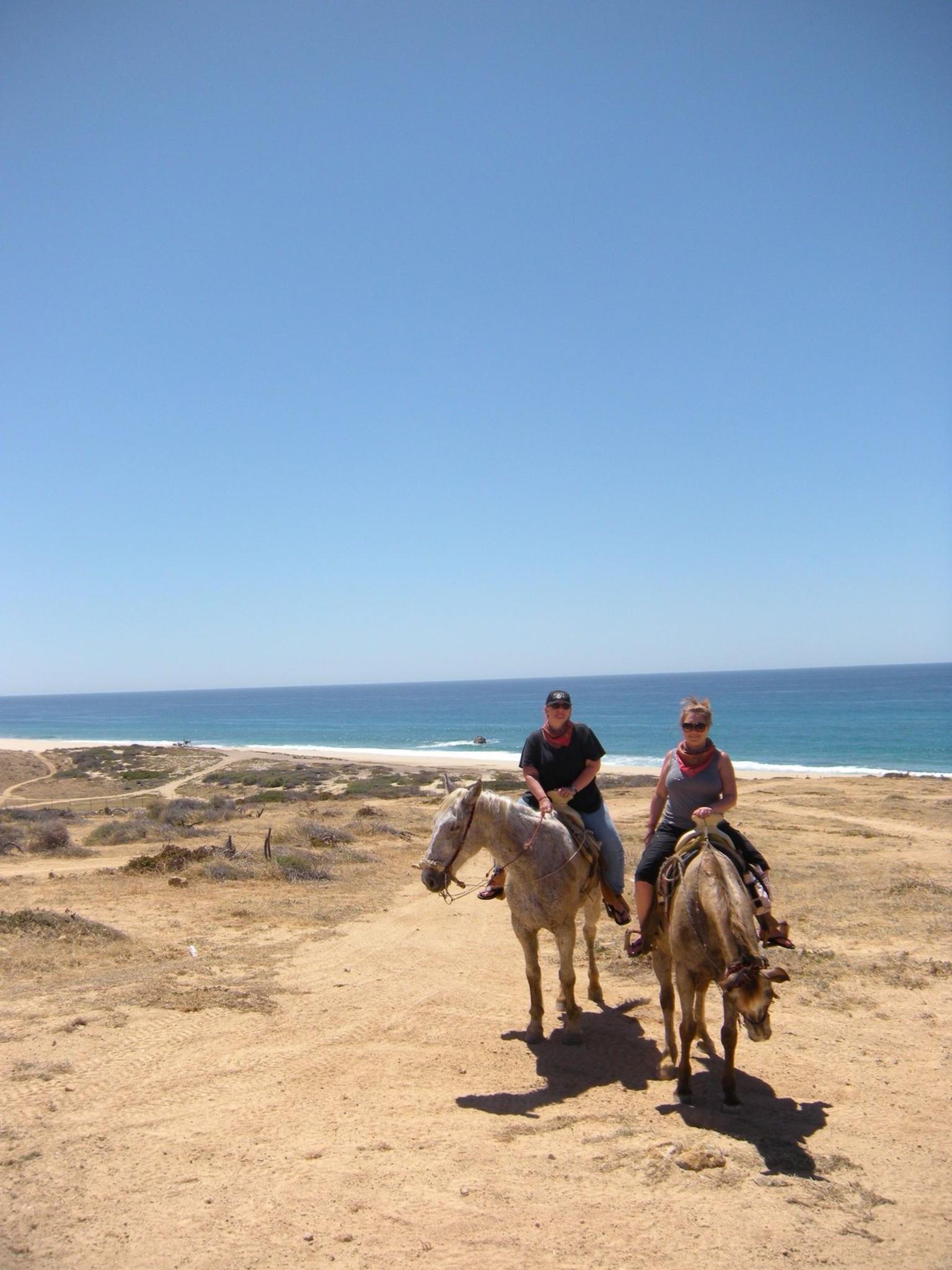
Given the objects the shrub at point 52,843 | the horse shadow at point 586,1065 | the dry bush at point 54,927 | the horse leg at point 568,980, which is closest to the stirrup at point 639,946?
the horse leg at point 568,980

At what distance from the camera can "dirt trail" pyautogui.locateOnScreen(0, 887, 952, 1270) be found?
3.87 meters

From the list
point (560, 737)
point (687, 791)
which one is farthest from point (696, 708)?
point (560, 737)

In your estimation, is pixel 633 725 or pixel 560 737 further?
pixel 633 725

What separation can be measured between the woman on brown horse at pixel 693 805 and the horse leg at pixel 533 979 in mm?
852

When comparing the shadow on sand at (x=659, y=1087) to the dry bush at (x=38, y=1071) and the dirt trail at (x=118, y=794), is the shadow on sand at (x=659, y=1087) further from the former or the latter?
the dirt trail at (x=118, y=794)

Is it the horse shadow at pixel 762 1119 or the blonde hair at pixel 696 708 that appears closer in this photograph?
the horse shadow at pixel 762 1119

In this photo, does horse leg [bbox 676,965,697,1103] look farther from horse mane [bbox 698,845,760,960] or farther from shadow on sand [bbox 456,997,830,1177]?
horse mane [bbox 698,845,760,960]

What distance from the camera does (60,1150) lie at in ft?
15.4

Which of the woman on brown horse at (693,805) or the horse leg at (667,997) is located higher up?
the woman on brown horse at (693,805)

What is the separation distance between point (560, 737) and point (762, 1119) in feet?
10.1

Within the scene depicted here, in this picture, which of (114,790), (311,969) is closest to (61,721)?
(114,790)

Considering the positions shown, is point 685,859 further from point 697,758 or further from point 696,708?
point 696,708

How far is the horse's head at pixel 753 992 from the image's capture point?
172 inches

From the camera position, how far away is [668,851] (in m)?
6.03
